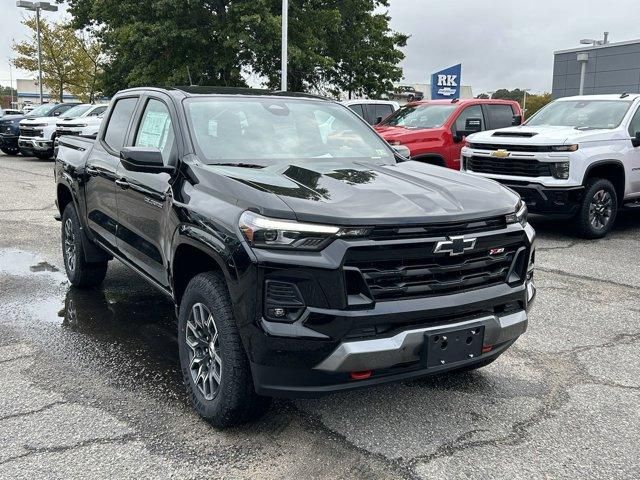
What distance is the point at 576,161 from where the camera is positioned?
8023 millimetres

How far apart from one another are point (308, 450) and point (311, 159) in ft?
5.85

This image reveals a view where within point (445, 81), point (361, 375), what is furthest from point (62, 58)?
point (361, 375)

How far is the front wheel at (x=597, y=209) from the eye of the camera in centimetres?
825

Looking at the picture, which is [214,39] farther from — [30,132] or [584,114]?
[584,114]

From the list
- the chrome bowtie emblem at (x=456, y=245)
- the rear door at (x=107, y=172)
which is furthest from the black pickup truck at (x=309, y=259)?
the rear door at (x=107, y=172)

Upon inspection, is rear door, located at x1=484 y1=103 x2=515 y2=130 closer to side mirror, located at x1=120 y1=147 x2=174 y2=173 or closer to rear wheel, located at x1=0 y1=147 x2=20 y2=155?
side mirror, located at x1=120 y1=147 x2=174 y2=173

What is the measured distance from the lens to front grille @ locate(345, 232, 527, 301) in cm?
284

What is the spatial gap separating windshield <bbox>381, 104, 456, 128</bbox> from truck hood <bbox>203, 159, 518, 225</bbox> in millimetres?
7447

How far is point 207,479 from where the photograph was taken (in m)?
2.84

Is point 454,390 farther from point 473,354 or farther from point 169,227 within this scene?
point 169,227

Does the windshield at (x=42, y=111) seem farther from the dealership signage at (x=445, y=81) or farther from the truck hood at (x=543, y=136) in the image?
the truck hood at (x=543, y=136)

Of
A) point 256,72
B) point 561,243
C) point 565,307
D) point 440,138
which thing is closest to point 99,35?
point 256,72

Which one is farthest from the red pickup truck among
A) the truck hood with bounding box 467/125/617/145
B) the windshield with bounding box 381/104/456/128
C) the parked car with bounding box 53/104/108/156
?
the parked car with bounding box 53/104/108/156

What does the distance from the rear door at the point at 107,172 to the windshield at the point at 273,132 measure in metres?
1.02
